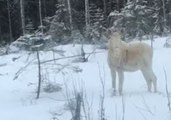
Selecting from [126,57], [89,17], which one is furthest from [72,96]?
[89,17]

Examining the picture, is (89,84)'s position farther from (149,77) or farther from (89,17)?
(89,17)

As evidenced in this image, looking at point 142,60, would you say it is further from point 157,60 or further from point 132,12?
point 132,12

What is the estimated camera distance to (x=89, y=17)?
31.6m

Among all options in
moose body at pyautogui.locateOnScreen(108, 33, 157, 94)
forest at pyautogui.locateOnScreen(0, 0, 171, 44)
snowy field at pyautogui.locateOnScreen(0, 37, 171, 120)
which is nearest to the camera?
snowy field at pyautogui.locateOnScreen(0, 37, 171, 120)

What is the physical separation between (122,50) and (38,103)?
206cm

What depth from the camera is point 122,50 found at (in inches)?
405

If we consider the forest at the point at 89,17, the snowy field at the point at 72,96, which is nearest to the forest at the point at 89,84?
the snowy field at the point at 72,96

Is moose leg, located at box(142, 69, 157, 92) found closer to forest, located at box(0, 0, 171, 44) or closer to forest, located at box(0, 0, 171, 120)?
forest, located at box(0, 0, 171, 120)

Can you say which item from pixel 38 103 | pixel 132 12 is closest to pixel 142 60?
pixel 38 103

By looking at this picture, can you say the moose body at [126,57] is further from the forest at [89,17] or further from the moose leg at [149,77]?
the forest at [89,17]

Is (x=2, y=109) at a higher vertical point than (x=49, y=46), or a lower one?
lower

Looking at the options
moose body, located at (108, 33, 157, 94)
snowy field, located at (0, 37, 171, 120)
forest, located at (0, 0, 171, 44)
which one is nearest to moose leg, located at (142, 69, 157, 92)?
moose body, located at (108, 33, 157, 94)

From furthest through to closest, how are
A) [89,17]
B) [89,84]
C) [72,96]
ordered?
[89,17] → [89,84] → [72,96]

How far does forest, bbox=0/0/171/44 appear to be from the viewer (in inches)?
1016
